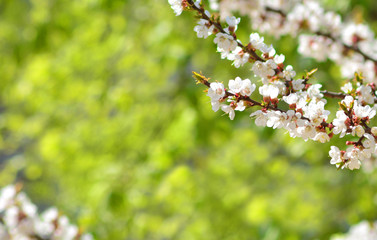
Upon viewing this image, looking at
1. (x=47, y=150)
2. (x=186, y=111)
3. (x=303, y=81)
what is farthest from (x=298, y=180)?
(x=303, y=81)

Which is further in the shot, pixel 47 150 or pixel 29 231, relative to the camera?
pixel 47 150

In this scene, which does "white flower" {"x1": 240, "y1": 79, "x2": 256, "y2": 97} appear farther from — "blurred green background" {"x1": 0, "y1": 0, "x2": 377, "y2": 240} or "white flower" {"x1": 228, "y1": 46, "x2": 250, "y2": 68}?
"blurred green background" {"x1": 0, "y1": 0, "x2": 377, "y2": 240}

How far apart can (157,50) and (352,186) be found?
179 cm

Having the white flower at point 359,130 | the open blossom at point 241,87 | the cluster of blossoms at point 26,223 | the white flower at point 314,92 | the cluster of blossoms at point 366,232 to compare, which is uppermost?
the cluster of blossoms at point 366,232

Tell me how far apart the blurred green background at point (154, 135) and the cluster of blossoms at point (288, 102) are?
4.69ft

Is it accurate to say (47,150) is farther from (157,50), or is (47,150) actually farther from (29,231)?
(29,231)

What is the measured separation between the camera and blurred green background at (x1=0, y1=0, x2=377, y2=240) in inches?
107

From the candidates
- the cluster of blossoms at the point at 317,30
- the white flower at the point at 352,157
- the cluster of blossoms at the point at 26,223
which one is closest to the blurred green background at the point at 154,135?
the cluster of blossoms at the point at 26,223

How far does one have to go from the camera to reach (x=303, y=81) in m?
1.03

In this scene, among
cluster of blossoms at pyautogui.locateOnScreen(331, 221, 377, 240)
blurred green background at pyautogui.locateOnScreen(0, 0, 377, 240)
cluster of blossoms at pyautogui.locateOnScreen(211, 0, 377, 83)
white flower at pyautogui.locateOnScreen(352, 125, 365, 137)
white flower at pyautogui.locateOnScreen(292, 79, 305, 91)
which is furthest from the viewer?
blurred green background at pyautogui.locateOnScreen(0, 0, 377, 240)

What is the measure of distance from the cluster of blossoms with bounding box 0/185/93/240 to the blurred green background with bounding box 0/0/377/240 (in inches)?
18.3

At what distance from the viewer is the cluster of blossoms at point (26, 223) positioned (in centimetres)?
179

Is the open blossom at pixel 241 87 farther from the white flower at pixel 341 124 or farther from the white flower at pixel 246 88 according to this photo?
the white flower at pixel 341 124

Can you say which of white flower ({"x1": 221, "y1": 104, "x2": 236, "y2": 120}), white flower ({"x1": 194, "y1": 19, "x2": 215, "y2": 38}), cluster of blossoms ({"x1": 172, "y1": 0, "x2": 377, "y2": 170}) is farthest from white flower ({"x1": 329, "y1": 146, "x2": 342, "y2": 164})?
white flower ({"x1": 194, "y1": 19, "x2": 215, "y2": 38})
